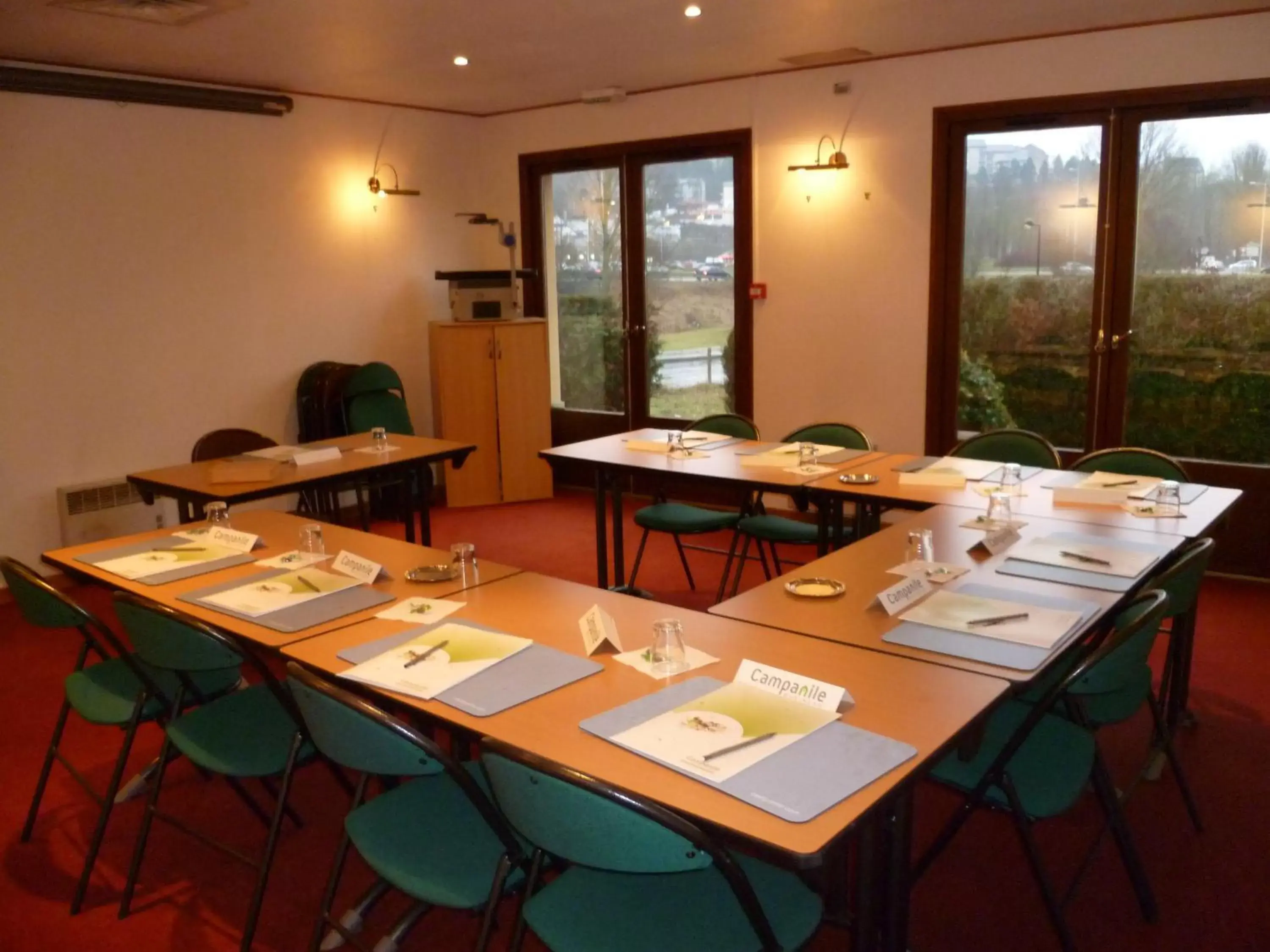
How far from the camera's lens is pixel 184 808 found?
328cm

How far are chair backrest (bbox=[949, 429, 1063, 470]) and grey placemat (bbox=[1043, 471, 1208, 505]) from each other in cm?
34

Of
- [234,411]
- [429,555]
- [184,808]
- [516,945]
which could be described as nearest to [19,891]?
[184,808]

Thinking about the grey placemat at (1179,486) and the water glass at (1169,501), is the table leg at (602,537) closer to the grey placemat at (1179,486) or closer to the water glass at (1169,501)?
the grey placemat at (1179,486)

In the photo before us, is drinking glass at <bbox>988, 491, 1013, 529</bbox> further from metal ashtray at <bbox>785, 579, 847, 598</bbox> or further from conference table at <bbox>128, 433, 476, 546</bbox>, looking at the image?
conference table at <bbox>128, 433, 476, 546</bbox>

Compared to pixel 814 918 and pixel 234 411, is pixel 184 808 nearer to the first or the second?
pixel 814 918

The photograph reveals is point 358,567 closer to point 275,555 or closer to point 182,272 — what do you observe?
point 275,555

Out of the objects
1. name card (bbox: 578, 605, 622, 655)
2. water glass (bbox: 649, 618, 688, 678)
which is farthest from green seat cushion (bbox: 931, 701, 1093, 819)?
name card (bbox: 578, 605, 622, 655)

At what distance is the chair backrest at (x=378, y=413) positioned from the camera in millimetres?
6402

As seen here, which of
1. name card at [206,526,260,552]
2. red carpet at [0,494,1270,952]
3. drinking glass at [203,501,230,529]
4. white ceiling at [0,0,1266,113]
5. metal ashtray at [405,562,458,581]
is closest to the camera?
red carpet at [0,494,1270,952]

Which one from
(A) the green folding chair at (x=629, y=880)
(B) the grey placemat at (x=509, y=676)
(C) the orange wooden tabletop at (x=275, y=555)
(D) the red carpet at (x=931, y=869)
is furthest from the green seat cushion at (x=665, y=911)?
(C) the orange wooden tabletop at (x=275, y=555)

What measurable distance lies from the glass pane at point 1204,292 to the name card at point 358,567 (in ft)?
13.9

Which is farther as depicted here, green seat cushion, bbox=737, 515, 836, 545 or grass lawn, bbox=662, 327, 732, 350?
grass lawn, bbox=662, 327, 732, 350

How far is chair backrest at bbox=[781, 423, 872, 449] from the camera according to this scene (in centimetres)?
474

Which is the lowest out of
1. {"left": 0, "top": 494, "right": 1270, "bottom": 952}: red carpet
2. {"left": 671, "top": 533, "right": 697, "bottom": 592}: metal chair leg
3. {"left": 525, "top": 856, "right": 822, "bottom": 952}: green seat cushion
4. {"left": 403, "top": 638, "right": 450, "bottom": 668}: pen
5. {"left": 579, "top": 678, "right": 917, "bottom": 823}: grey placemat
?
{"left": 0, "top": 494, "right": 1270, "bottom": 952}: red carpet
